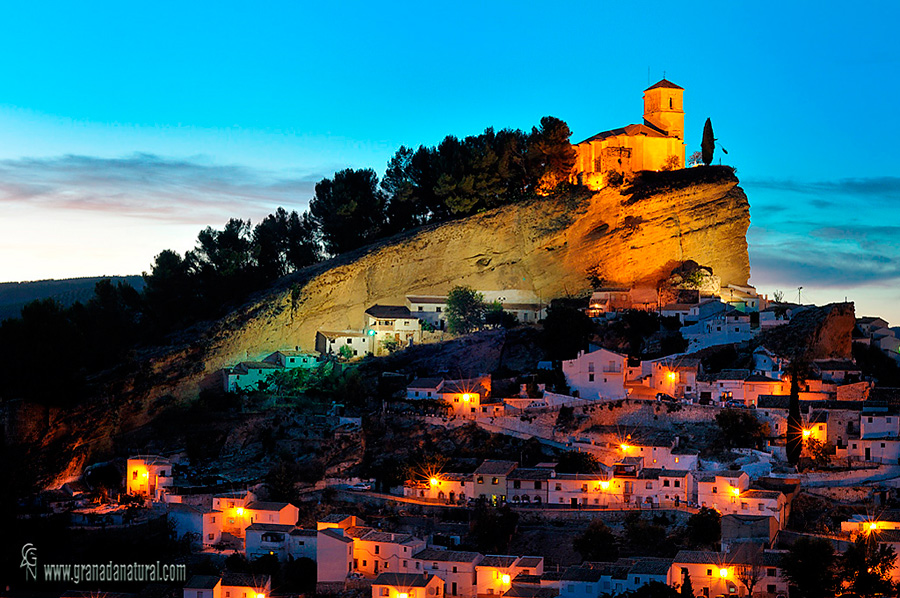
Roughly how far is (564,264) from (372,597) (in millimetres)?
24905

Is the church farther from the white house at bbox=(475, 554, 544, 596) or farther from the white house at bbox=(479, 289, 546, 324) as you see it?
the white house at bbox=(475, 554, 544, 596)

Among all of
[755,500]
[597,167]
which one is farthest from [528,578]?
[597,167]

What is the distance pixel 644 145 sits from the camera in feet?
181

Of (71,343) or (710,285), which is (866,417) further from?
(71,343)

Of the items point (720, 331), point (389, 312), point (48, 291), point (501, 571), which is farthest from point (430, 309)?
point (48, 291)

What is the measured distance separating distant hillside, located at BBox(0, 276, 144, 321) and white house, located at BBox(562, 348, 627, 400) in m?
36.9

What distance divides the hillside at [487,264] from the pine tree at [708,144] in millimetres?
1303

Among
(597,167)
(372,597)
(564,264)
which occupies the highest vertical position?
(597,167)

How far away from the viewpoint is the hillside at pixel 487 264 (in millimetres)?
50406

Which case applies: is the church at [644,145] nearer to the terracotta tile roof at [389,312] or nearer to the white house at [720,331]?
the terracotta tile roof at [389,312]

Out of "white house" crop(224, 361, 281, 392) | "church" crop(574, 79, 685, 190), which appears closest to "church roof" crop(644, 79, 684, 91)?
"church" crop(574, 79, 685, 190)

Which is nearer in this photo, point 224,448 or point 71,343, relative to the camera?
point 224,448

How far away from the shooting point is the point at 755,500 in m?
34.2

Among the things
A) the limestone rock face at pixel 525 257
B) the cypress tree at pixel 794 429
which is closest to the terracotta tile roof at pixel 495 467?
the cypress tree at pixel 794 429
